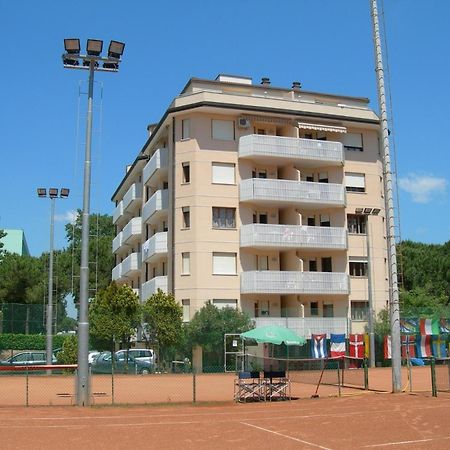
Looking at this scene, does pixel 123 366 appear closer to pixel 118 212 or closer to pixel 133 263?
pixel 133 263

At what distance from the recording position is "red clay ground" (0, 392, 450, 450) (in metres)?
13.0

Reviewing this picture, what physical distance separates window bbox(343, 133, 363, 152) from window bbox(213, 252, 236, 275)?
11.9 m

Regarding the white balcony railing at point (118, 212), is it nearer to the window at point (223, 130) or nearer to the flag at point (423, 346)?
the window at point (223, 130)

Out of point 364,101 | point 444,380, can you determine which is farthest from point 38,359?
point 364,101

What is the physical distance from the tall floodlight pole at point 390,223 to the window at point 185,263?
66.1 ft

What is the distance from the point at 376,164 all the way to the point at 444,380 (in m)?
23.9

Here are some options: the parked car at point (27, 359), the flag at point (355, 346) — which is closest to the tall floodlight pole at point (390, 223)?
the flag at point (355, 346)

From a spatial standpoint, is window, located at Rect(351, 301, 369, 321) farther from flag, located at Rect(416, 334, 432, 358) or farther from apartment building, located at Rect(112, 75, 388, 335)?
flag, located at Rect(416, 334, 432, 358)

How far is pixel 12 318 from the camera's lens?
166 ft

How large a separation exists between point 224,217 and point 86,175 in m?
23.8

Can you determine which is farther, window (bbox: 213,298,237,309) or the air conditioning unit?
the air conditioning unit

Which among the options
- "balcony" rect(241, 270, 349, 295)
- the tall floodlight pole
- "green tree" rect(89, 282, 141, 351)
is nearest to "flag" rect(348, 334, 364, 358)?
"balcony" rect(241, 270, 349, 295)

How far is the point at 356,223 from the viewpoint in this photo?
1868 inches

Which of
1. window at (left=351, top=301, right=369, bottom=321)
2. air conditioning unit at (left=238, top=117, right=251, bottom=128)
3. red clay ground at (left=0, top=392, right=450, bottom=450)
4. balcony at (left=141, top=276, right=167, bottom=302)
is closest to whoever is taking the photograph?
red clay ground at (left=0, top=392, right=450, bottom=450)
